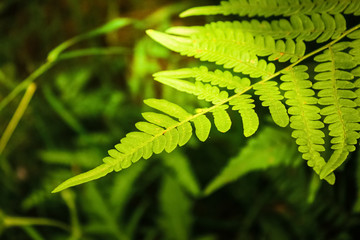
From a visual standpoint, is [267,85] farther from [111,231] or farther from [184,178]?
[111,231]

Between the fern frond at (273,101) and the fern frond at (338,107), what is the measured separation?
90 mm

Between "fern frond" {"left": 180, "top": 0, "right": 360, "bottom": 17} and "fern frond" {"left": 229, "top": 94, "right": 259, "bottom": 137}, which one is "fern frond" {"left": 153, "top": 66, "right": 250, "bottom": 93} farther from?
"fern frond" {"left": 180, "top": 0, "right": 360, "bottom": 17}

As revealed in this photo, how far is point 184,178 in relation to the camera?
1720 mm

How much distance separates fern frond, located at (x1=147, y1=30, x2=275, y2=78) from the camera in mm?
866

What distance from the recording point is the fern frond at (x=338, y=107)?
28.7 inches

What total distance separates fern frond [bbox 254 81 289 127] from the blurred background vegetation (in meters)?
0.43

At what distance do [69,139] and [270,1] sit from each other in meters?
2.00

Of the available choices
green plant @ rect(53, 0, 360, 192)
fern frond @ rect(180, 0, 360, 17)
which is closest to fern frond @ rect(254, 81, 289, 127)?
green plant @ rect(53, 0, 360, 192)

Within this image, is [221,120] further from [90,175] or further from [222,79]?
[90,175]

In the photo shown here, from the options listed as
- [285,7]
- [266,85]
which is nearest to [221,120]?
[266,85]

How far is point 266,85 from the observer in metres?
0.84

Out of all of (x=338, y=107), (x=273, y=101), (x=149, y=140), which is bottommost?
(x=338, y=107)

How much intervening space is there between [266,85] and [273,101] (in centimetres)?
6

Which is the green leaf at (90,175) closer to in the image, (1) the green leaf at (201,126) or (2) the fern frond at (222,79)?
(1) the green leaf at (201,126)
